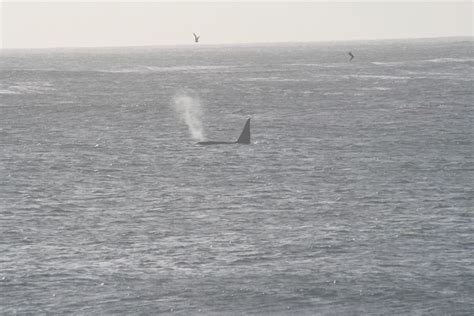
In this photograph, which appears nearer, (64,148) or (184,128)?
(64,148)

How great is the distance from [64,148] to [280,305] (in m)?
63.1

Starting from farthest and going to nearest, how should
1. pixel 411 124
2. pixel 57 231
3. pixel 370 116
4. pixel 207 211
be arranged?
pixel 370 116, pixel 411 124, pixel 207 211, pixel 57 231

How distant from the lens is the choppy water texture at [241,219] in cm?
5366

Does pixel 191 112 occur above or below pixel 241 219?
below

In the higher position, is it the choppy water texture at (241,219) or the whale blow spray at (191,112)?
the choppy water texture at (241,219)

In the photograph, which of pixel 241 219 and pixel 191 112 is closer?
pixel 241 219

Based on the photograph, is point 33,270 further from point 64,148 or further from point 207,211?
point 64,148

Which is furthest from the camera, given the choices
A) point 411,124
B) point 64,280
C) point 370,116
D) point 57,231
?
point 370,116

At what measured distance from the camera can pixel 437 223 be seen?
69000mm

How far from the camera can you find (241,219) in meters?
71.2

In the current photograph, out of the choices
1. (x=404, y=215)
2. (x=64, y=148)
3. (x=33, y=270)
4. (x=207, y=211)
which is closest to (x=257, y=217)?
(x=207, y=211)

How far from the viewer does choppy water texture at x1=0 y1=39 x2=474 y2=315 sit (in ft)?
176

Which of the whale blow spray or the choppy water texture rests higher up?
the choppy water texture

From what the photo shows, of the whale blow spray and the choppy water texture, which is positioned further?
the whale blow spray
